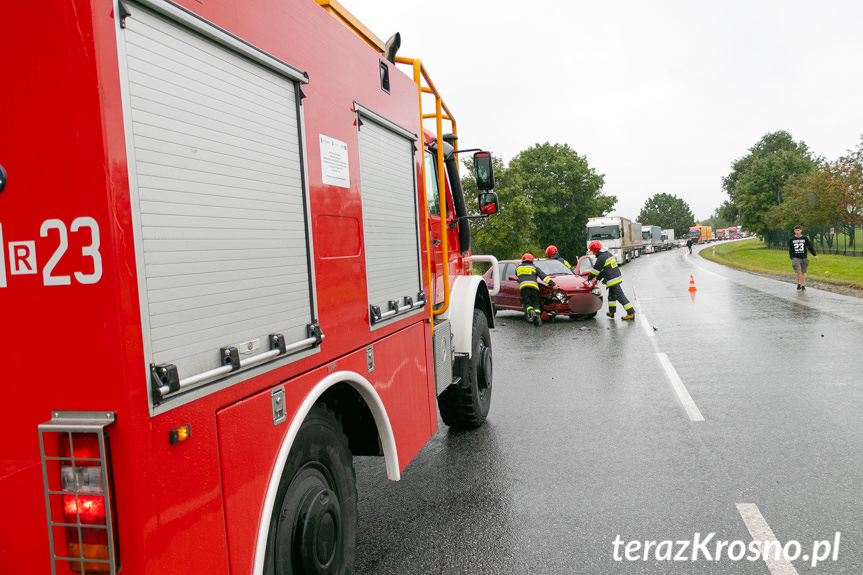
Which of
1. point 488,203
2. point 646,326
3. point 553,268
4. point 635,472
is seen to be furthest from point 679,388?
point 553,268

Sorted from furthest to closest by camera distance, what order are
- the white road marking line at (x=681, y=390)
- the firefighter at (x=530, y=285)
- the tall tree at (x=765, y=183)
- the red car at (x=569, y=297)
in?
the tall tree at (x=765, y=183), the red car at (x=569, y=297), the firefighter at (x=530, y=285), the white road marking line at (x=681, y=390)

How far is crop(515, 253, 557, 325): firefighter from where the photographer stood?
14320 mm

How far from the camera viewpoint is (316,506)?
2.87m

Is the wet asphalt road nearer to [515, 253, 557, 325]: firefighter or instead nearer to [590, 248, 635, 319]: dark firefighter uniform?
[590, 248, 635, 319]: dark firefighter uniform

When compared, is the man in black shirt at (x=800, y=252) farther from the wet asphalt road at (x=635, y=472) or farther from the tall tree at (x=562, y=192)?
the tall tree at (x=562, y=192)

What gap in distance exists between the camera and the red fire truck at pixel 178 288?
1.77 m

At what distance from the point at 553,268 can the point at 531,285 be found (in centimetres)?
175

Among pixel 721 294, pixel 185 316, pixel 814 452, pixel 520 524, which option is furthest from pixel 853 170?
pixel 185 316

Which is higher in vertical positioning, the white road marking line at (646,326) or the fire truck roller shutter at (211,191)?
the fire truck roller shutter at (211,191)

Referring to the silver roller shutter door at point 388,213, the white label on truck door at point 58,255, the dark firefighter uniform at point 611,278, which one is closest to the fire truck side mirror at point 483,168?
the silver roller shutter door at point 388,213

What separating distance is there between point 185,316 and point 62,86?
2.38ft

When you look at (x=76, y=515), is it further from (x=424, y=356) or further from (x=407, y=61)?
(x=407, y=61)

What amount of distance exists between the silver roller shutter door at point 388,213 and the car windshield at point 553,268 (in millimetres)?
11488

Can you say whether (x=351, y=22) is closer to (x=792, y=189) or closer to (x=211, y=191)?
(x=211, y=191)
